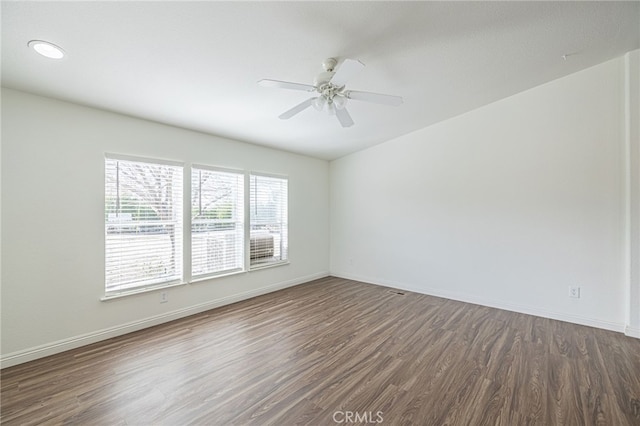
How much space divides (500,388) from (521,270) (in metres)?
2.20

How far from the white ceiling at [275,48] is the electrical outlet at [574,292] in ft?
8.76

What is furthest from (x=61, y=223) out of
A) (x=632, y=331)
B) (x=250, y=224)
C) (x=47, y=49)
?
(x=632, y=331)

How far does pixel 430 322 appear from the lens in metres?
3.41

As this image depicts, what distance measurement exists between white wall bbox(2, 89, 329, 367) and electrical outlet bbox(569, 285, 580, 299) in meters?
5.00

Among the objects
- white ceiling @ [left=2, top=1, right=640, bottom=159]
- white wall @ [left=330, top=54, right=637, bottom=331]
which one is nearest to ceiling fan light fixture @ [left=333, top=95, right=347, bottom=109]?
white ceiling @ [left=2, top=1, right=640, bottom=159]

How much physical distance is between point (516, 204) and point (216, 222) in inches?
171

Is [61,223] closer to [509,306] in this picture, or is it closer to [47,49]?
[47,49]

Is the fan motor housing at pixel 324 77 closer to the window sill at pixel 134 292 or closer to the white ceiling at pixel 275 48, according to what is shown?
the white ceiling at pixel 275 48

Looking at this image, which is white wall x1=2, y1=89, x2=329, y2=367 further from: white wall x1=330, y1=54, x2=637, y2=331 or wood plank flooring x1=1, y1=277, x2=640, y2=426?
white wall x1=330, y1=54, x2=637, y2=331

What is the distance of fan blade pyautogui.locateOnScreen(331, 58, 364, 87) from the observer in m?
1.86

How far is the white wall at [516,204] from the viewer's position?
3.21 meters

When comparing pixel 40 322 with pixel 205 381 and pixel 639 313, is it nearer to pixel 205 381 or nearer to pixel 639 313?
pixel 205 381

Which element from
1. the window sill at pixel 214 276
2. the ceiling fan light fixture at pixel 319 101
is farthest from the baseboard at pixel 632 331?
the window sill at pixel 214 276

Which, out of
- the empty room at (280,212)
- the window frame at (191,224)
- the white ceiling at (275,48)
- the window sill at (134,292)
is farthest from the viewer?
the window frame at (191,224)
